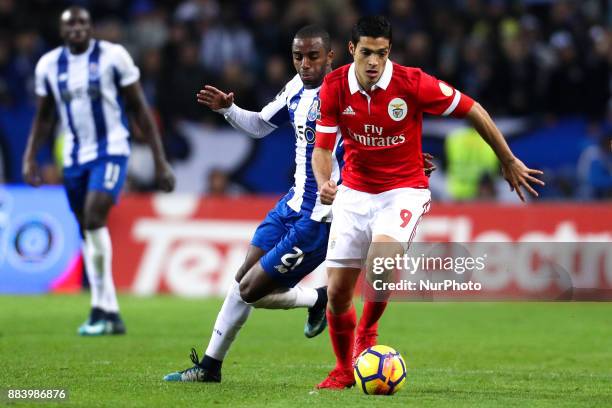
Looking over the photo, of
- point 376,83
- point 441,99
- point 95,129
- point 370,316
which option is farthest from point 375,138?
point 95,129

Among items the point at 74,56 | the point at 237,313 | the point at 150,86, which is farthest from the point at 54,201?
the point at 237,313

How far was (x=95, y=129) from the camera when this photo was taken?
11.1m

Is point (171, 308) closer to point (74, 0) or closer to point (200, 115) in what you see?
point (200, 115)

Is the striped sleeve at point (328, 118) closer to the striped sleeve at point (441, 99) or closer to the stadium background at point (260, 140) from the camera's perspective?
the striped sleeve at point (441, 99)

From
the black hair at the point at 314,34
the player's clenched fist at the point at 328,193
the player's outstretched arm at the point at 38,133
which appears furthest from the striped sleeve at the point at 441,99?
the player's outstretched arm at the point at 38,133

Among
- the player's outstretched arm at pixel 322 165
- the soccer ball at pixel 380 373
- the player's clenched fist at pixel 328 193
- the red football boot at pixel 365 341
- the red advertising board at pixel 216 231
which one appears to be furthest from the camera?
the red advertising board at pixel 216 231

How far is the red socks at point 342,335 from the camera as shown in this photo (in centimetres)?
757

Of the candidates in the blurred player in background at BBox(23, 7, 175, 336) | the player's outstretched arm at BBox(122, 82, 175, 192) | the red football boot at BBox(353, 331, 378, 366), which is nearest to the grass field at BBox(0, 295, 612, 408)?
the red football boot at BBox(353, 331, 378, 366)

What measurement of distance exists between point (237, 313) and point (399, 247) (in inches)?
47.2

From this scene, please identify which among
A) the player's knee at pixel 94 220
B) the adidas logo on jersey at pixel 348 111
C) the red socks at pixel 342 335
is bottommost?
the red socks at pixel 342 335

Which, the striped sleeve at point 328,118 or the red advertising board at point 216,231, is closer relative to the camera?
the striped sleeve at point 328,118

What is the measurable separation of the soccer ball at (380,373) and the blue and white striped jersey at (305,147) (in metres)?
1.08

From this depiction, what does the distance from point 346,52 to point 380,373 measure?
1200 cm

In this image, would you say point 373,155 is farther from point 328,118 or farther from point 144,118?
point 144,118
